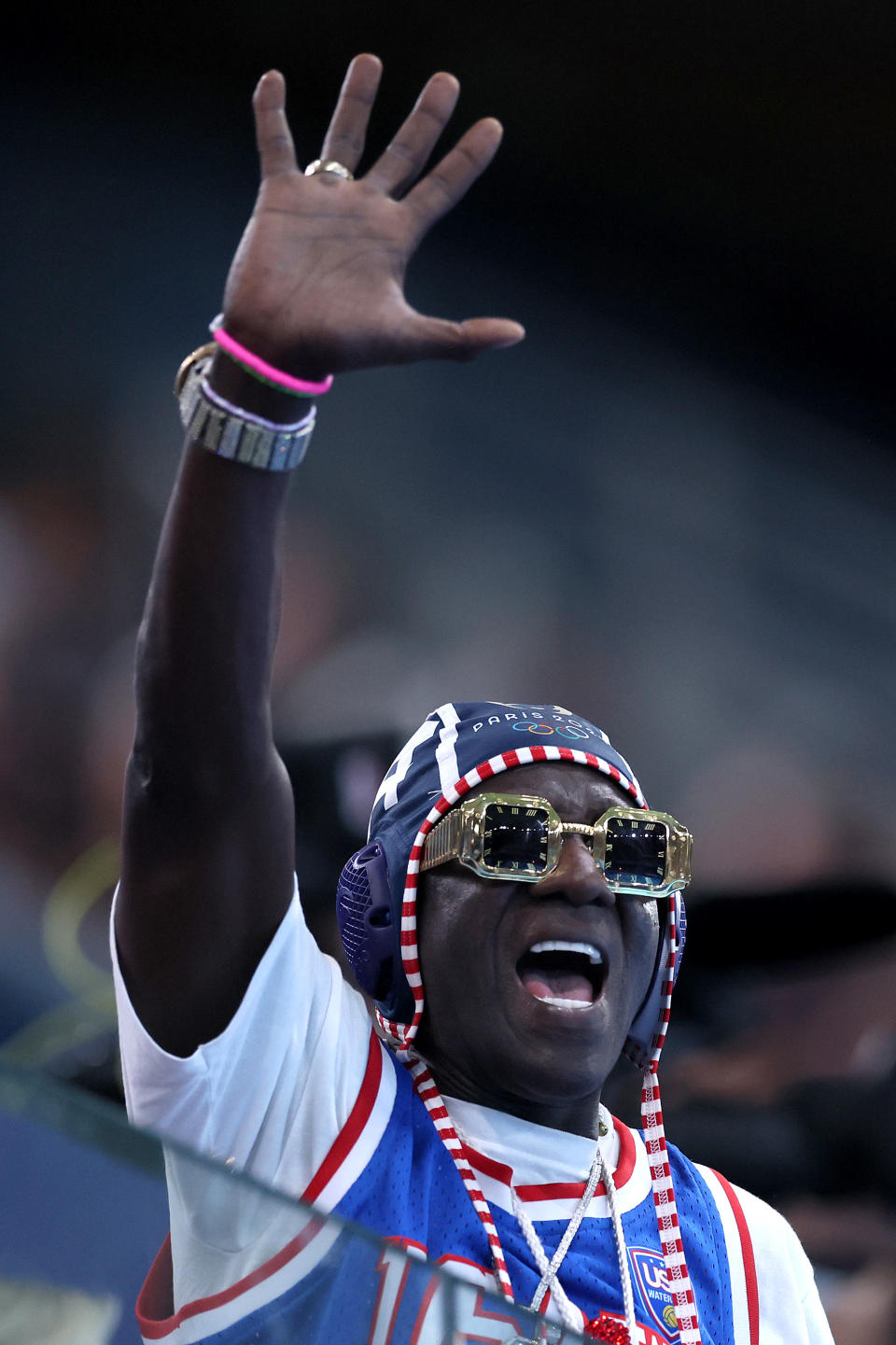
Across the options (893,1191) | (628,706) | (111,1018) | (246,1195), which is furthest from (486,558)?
(246,1195)

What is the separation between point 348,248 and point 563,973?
847 mm

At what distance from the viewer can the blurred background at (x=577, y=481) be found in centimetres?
336

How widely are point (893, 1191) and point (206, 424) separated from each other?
10.2 ft

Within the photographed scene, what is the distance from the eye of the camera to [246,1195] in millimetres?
533

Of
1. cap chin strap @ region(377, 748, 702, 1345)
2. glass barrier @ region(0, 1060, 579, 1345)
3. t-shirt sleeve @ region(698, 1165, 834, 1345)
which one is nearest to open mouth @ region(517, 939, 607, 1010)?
cap chin strap @ region(377, 748, 702, 1345)

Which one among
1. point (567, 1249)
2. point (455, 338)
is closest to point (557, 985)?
point (567, 1249)

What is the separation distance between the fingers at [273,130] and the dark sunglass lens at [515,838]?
0.73m

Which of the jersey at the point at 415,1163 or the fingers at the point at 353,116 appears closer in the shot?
the fingers at the point at 353,116

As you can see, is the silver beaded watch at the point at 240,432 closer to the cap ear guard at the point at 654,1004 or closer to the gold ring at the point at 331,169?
the gold ring at the point at 331,169

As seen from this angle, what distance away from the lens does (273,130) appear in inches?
47.8

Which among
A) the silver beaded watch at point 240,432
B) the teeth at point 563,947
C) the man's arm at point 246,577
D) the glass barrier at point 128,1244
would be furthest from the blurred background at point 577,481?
the glass barrier at point 128,1244

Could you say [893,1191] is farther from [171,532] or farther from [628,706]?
[171,532]

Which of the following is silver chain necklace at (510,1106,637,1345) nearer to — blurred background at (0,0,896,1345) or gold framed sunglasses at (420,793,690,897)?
gold framed sunglasses at (420,793,690,897)

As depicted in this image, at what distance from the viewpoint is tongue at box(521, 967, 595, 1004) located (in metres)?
1.55
